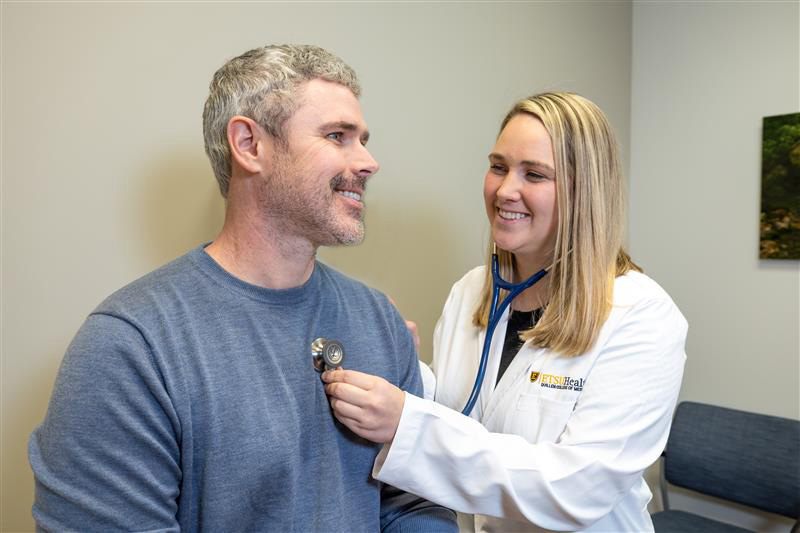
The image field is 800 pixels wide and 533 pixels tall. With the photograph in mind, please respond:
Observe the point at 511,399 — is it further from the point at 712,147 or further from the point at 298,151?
the point at 712,147

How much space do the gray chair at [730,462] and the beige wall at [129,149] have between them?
4.37ft

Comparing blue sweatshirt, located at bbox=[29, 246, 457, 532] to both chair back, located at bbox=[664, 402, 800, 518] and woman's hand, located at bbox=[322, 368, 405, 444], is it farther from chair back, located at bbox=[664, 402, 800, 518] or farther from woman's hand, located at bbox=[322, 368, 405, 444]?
chair back, located at bbox=[664, 402, 800, 518]

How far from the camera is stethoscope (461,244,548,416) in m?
1.38

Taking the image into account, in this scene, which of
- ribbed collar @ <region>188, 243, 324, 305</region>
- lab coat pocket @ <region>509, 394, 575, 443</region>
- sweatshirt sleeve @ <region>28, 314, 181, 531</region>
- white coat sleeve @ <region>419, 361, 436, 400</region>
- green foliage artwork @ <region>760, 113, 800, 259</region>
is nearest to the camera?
sweatshirt sleeve @ <region>28, 314, 181, 531</region>

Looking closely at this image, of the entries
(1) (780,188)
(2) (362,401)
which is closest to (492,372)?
(2) (362,401)

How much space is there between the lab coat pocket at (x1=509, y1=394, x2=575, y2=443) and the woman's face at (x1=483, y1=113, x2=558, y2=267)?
35 cm

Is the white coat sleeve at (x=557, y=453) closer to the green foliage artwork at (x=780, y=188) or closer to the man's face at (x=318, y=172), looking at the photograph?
the man's face at (x=318, y=172)

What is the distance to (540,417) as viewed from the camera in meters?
1.30

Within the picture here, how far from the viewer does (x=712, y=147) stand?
8.40 ft

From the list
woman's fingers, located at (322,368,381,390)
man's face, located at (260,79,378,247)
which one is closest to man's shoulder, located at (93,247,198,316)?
man's face, located at (260,79,378,247)

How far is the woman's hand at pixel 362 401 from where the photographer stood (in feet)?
3.40

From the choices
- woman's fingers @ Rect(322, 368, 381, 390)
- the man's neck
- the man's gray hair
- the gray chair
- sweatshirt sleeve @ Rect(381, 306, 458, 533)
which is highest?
the man's gray hair

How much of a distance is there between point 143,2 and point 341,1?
1.80 feet

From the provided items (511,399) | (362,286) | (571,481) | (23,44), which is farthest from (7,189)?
(571,481)
